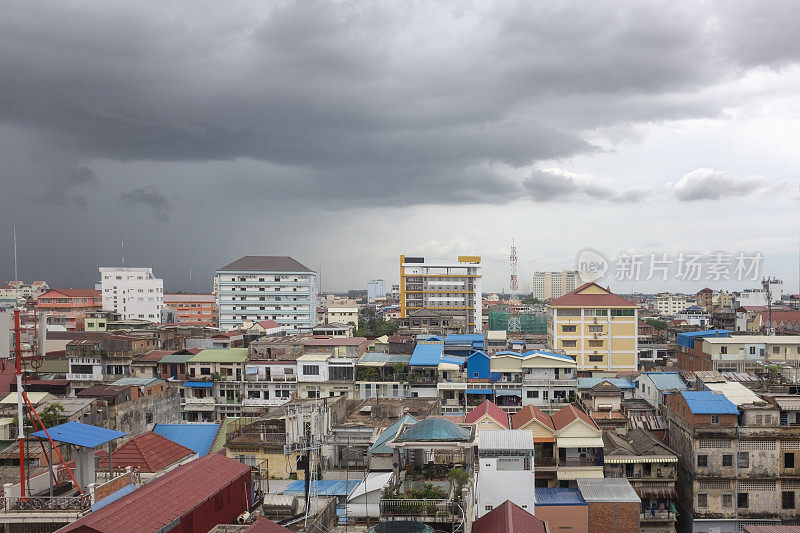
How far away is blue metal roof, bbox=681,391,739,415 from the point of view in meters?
23.5

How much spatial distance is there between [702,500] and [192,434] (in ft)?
71.1

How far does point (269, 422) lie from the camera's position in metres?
24.9

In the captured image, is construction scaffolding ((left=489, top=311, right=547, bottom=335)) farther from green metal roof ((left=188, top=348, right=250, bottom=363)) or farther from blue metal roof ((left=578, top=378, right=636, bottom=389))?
green metal roof ((left=188, top=348, right=250, bottom=363))

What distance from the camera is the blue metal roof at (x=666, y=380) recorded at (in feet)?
104

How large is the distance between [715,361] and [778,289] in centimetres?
5847

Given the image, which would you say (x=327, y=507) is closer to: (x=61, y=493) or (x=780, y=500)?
(x=61, y=493)

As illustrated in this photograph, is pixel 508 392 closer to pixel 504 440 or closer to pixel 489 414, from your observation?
pixel 489 414

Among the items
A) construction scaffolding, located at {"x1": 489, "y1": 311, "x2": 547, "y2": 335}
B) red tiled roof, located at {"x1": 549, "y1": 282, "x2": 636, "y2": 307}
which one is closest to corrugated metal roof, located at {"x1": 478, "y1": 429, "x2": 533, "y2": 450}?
red tiled roof, located at {"x1": 549, "y1": 282, "x2": 636, "y2": 307}

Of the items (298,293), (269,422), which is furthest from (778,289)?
(269,422)

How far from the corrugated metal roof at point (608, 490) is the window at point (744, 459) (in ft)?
15.4

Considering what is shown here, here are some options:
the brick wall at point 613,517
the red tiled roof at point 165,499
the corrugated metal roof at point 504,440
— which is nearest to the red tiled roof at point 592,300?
the brick wall at point 613,517

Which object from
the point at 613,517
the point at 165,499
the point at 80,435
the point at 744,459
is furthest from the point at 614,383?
the point at 80,435

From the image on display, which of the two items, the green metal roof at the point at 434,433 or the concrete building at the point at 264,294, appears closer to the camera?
the green metal roof at the point at 434,433

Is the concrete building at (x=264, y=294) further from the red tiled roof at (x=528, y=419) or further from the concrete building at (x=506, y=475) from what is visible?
the concrete building at (x=506, y=475)
